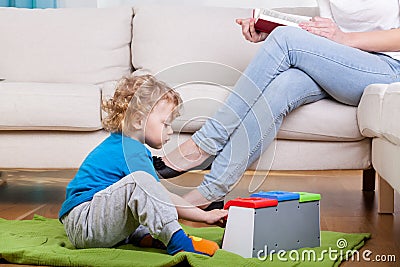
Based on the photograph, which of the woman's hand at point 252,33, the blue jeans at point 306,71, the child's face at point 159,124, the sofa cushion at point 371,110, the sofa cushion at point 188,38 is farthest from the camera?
the sofa cushion at point 188,38

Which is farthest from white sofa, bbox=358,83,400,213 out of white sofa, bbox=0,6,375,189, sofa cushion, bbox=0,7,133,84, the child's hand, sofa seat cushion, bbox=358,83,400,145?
sofa cushion, bbox=0,7,133,84

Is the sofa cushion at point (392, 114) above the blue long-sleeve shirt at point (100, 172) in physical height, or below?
above

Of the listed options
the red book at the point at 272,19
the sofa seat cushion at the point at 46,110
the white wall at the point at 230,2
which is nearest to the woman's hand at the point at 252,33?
the red book at the point at 272,19

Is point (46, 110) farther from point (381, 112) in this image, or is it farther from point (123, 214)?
point (381, 112)

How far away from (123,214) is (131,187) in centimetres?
7

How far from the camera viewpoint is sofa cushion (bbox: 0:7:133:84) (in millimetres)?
2768

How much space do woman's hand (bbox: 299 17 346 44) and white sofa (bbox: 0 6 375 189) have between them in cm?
19

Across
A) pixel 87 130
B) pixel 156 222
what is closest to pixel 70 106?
pixel 87 130

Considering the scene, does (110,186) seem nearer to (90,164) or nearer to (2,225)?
(90,164)

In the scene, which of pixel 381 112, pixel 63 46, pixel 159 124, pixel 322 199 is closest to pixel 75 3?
pixel 63 46

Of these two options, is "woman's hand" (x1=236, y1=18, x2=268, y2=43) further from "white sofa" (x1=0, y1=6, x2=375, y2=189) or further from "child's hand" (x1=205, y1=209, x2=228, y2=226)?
"child's hand" (x1=205, y1=209, x2=228, y2=226)

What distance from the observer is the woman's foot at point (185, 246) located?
4.66 feet

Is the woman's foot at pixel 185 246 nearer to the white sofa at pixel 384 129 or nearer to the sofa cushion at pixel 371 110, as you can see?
the white sofa at pixel 384 129

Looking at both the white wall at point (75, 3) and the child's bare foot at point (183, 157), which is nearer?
the child's bare foot at point (183, 157)
